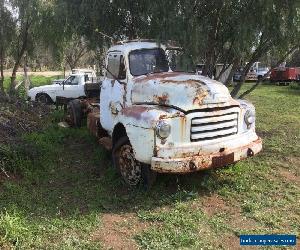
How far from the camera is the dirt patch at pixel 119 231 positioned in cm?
477

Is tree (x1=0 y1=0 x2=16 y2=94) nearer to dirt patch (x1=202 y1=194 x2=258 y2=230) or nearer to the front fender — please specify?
the front fender

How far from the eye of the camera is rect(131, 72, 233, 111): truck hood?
5.84m

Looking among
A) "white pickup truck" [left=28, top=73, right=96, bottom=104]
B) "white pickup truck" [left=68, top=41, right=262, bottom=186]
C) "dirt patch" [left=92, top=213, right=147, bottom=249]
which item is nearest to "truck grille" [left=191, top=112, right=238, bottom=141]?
"white pickup truck" [left=68, top=41, right=262, bottom=186]

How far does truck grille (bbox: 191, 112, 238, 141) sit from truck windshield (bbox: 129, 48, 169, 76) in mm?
1612

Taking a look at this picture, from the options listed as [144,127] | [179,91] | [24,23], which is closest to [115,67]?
[179,91]

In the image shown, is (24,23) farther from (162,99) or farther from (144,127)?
(144,127)

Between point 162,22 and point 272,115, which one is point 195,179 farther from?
point 272,115

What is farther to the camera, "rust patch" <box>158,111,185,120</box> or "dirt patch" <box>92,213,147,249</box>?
"rust patch" <box>158,111,185,120</box>

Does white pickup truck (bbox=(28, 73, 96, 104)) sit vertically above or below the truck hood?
below

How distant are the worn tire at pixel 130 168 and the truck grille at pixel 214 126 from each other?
863mm

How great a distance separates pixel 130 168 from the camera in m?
6.37

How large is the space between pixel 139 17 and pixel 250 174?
468 cm

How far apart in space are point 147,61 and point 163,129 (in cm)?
201

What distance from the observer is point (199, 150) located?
5.73 meters
